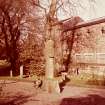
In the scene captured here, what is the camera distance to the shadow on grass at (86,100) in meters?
12.2

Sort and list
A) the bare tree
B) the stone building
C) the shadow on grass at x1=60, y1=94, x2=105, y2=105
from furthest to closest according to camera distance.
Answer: the bare tree → the stone building → the shadow on grass at x1=60, y1=94, x2=105, y2=105

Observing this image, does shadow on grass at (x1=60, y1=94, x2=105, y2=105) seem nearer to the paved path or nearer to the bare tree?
the paved path

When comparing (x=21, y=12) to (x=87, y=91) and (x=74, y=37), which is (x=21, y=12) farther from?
(x=87, y=91)

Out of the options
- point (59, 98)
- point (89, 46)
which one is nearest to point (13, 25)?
point (89, 46)

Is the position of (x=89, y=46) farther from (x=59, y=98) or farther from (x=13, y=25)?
(x=59, y=98)

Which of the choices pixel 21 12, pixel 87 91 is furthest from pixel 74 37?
pixel 87 91

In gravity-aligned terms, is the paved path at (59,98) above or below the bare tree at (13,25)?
below

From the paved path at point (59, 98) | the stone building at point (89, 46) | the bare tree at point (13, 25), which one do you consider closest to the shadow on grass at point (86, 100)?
the paved path at point (59, 98)

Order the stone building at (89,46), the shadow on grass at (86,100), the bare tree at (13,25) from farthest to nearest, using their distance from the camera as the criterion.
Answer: the bare tree at (13,25) → the stone building at (89,46) → the shadow on grass at (86,100)

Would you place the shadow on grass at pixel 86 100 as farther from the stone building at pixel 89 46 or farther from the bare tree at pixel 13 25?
the bare tree at pixel 13 25

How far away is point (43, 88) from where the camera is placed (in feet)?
53.2

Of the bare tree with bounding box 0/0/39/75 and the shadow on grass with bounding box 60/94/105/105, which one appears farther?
the bare tree with bounding box 0/0/39/75

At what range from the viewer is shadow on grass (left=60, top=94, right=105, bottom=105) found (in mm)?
12184

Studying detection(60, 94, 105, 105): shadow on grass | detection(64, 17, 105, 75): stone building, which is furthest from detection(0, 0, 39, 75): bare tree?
detection(60, 94, 105, 105): shadow on grass
